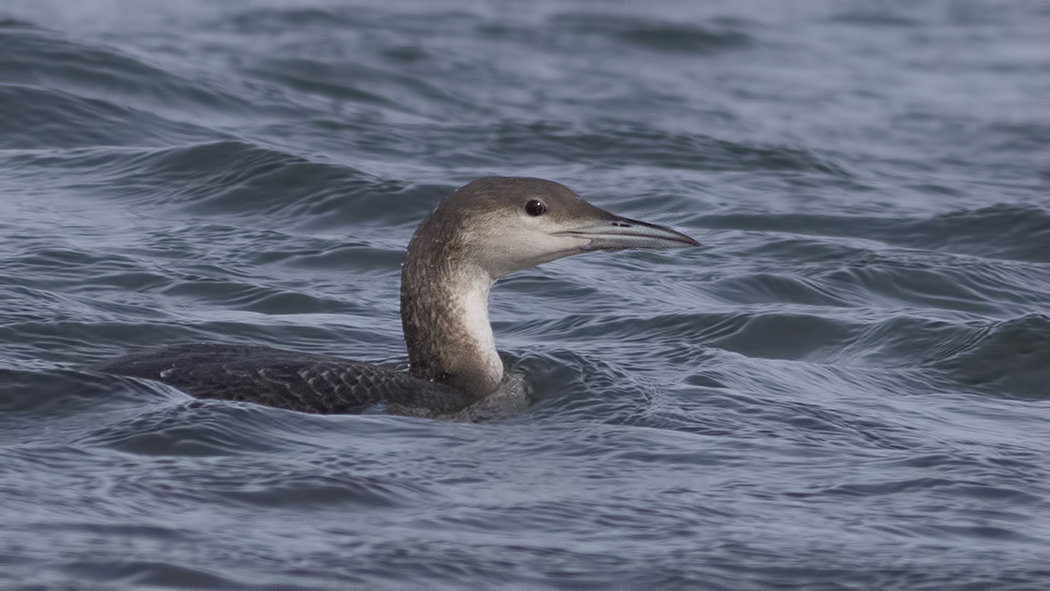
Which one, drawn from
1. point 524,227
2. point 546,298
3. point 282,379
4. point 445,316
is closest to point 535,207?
point 524,227

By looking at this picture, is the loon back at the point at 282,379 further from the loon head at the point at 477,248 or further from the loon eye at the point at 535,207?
the loon eye at the point at 535,207

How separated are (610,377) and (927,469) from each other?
1.47m

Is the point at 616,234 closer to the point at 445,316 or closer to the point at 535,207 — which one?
the point at 535,207

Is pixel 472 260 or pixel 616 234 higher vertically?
pixel 616 234

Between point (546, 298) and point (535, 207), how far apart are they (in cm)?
211

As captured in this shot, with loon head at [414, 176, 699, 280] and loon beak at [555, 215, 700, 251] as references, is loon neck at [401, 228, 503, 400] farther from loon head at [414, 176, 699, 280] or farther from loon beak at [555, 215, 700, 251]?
loon beak at [555, 215, 700, 251]

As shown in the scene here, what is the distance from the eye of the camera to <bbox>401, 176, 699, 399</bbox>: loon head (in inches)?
243

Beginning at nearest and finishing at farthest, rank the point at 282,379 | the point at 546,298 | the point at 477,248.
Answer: the point at 282,379, the point at 477,248, the point at 546,298

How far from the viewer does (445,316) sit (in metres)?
6.23

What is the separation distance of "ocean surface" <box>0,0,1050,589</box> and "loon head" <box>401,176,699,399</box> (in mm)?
386

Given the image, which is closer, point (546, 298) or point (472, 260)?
point (472, 260)

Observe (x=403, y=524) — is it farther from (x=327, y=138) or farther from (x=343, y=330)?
(x=327, y=138)

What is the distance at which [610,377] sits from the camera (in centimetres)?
645

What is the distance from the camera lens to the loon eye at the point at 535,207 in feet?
20.4
